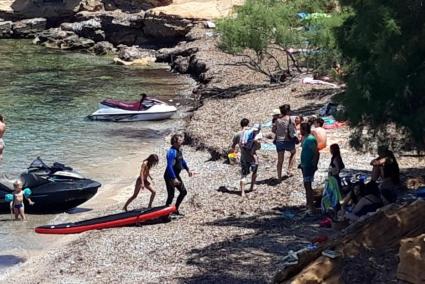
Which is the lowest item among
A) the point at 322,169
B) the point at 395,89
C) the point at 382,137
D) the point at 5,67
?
the point at 5,67

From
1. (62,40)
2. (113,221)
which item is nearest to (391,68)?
(113,221)

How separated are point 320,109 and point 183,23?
26.6m

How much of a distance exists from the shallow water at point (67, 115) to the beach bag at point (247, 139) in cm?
409

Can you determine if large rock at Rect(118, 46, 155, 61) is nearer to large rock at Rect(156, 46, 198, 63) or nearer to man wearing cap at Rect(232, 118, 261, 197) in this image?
large rock at Rect(156, 46, 198, 63)

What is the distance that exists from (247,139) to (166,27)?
34.8 meters

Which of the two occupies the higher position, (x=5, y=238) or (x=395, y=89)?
(x=395, y=89)

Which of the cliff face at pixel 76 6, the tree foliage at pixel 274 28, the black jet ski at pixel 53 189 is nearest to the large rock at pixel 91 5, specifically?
the cliff face at pixel 76 6

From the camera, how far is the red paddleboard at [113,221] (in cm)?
1526

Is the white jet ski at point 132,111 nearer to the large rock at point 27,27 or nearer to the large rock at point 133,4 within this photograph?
the large rock at point 133,4

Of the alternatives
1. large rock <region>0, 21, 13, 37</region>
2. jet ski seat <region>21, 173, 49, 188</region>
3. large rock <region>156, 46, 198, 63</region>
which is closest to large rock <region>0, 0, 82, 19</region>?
large rock <region>0, 21, 13, 37</region>

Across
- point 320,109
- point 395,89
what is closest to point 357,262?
point 395,89

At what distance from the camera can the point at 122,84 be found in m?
36.6

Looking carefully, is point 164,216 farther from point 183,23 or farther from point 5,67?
point 183,23

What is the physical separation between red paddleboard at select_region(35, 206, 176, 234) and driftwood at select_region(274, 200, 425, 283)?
591 cm
